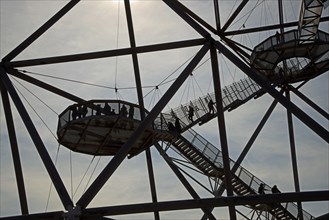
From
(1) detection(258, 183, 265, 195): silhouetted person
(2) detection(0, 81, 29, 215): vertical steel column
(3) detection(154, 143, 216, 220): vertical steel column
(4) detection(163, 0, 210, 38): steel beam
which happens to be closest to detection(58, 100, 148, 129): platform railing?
(2) detection(0, 81, 29, 215): vertical steel column

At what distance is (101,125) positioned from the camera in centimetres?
2086

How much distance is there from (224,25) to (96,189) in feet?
34.4

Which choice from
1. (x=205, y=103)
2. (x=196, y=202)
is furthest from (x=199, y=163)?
(x=196, y=202)

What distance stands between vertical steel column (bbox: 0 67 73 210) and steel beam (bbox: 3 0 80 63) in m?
0.61

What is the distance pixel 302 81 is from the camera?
90.9 ft

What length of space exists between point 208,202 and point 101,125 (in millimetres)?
6098

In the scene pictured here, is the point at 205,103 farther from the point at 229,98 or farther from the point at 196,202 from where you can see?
the point at 196,202

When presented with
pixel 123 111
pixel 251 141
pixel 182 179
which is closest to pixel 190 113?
pixel 251 141

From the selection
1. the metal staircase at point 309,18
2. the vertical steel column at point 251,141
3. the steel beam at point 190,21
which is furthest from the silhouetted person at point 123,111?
the metal staircase at point 309,18

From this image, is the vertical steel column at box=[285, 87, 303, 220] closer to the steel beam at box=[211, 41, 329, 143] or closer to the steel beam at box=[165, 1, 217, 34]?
the steel beam at box=[165, 1, 217, 34]

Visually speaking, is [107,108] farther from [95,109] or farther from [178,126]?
[178,126]

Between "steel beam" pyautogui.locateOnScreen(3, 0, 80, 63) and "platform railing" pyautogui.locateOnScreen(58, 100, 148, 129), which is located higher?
"steel beam" pyautogui.locateOnScreen(3, 0, 80, 63)

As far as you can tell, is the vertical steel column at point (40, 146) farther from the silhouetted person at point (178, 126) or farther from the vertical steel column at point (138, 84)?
the silhouetted person at point (178, 126)

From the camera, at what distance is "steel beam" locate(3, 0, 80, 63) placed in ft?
66.1
